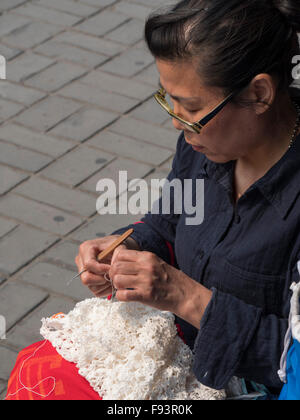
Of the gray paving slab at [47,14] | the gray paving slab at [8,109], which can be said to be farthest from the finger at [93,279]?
the gray paving slab at [47,14]

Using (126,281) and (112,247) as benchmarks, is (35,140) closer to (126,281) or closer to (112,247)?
(112,247)

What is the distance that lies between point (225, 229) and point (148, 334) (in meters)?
0.37

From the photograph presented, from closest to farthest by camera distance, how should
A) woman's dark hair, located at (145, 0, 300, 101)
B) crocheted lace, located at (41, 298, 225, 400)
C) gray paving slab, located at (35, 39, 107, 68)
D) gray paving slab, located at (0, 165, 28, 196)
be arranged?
woman's dark hair, located at (145, 0, 300, 101)
crocheted lace, located at (41, 298, 225, 400)
gray paving slab, located at (0, 165, 28, 196)
gray paving slab, located at (35, 39, 107, 68)

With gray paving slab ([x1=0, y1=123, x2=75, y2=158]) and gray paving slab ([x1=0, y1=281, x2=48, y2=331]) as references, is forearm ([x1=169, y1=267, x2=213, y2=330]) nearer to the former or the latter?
gray paving slab ([x1=0, y1=281, x2=48, y2=331])

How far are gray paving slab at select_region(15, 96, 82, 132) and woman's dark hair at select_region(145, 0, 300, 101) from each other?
2.58 m

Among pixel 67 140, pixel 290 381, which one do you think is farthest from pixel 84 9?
pixel 290 381

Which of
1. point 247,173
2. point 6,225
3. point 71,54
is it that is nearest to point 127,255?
point 247,173

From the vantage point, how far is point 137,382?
1859mm

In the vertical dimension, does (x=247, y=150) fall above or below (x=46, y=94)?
above

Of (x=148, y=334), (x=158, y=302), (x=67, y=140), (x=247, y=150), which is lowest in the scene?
(x=67, y=140)

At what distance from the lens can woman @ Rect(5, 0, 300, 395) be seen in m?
1.79

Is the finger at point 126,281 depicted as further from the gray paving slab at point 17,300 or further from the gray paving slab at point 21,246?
the gray paving slab at point 21,246

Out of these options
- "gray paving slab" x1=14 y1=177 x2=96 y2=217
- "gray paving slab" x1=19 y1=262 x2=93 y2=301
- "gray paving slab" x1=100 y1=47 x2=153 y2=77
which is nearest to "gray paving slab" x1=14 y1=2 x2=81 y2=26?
"gray paving slab" x1=100 y1=47 x2=153 y2=77
